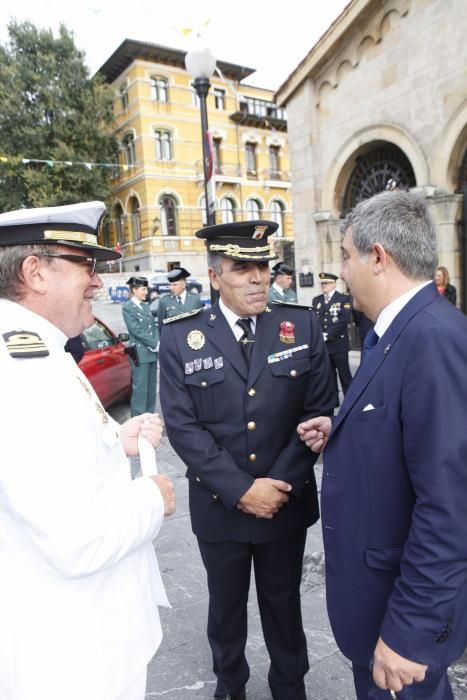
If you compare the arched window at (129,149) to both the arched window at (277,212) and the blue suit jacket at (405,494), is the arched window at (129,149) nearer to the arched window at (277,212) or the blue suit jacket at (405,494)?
the arched window at (277,212)

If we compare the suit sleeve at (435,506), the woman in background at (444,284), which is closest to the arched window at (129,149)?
the woman in background at (444,284)

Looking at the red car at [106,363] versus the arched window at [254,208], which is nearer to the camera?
the red car at [106,363]

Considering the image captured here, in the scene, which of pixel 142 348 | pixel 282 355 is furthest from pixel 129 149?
pixel 282 355

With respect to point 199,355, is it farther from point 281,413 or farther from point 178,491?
point 178,491

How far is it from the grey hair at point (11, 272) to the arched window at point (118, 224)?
3457cm

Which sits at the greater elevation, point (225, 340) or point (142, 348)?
point (225, 340)

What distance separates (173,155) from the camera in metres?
32.2

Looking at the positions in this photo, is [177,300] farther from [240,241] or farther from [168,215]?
[168,215]

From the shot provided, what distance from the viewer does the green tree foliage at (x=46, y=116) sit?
88.4ft

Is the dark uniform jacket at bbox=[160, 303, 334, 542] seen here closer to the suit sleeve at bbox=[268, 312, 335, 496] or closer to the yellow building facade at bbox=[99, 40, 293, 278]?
the suit sleeve at bbox=[268, 312, 335, 496]

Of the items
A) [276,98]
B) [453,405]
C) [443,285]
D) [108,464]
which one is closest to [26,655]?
[108,464]

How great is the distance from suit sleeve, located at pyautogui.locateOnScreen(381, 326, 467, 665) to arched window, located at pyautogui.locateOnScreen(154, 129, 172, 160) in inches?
1323

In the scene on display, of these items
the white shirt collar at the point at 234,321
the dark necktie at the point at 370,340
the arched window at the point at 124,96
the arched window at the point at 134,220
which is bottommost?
the dark necktie at the point at 370,340

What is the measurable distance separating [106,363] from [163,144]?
2915cm
